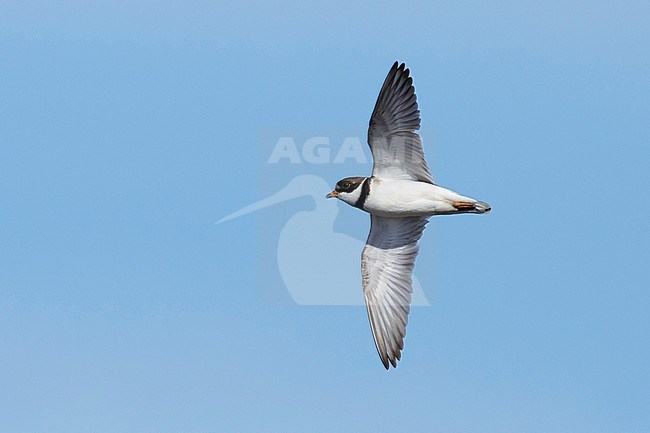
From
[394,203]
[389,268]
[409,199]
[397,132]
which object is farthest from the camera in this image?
[389,268]

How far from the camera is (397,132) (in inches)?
814

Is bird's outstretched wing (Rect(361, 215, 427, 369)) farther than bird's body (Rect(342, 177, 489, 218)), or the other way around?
bird's outstretched wing (Rect(361, 215, 427, 369))

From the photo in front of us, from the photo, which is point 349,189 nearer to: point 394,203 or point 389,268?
point 394,203

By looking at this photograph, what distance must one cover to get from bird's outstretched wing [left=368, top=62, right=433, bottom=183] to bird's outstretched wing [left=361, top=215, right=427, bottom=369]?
4.19ft

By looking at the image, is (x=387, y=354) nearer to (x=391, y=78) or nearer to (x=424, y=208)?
(x=424, y=208)

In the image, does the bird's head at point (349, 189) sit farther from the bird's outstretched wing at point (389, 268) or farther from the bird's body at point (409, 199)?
the bird's outstretched wing at point (389, 268)

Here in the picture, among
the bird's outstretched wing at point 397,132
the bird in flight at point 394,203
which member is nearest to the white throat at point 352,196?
the bird in flight at point 394,203

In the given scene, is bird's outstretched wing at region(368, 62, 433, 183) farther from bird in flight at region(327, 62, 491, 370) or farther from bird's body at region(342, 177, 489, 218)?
bird's body at region(342, 177, 489, 218)

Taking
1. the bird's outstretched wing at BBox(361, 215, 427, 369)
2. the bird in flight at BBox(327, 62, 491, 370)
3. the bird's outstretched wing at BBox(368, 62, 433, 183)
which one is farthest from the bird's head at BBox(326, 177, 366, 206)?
the bird's outstretched wing at BBox(361, 215, 427, 369)

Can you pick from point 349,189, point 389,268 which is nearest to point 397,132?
point 349,189

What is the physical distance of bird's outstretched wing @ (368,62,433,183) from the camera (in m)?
20.5

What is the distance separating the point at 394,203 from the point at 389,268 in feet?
5.73

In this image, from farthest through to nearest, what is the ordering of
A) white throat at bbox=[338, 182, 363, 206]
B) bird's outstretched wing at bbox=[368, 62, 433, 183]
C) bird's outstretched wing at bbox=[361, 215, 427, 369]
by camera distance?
bird's outstretched wing at bbox=[361, 215, 427, 369] → white throat at bbox=[338, 182, 363, 206] → bird's outstretched wing at bbox=[368, 62, 433, 183]

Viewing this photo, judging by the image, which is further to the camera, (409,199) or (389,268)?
(389,268)
